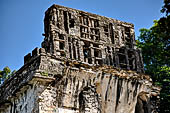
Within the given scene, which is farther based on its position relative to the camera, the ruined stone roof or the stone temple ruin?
the ruined stone roof

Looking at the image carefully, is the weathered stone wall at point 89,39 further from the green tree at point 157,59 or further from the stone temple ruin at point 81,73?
the green tree at point 157,59

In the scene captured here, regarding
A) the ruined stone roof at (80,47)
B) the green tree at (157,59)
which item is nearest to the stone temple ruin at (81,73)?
the ruined stone roof at (80,47)

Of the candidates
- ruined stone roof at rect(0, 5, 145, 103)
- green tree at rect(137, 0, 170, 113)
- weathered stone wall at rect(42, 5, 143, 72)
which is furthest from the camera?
green tree at rect(137, 0, 170, 113)

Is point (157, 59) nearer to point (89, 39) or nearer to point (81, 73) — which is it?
point (89, 39)

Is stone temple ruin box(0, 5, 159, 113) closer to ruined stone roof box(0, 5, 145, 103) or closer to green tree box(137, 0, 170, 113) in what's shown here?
ruined stone roof box(0, 5, 145, 103)

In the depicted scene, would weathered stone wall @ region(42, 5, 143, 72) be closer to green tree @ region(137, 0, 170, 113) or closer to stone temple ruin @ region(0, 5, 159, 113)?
stone temple ruin @ region(0, 5, 159, 113)

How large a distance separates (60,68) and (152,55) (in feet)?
33.6

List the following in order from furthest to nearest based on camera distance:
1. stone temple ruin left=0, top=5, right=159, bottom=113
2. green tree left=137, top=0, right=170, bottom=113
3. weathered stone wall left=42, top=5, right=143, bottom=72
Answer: green tree left=137, top=0, right=170, bottom=113 → weathered stone wall left=42, top=5, right=143, bottom=72 → stone temple ruin left=0, top=5, right=159, bottom=113

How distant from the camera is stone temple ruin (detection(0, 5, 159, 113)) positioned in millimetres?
11336

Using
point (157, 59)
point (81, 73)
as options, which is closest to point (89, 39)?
point (81, 73)

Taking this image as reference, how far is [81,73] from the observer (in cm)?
1206

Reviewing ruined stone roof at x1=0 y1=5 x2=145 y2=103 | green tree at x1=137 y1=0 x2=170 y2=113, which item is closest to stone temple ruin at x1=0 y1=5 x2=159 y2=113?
ruined stone roof at x1=0 y1=5 x2=145 y2=103

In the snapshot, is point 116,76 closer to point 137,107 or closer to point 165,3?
point 137,107

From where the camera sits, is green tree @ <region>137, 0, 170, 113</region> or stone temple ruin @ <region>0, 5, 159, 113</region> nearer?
stone temple ruin @ <region>0, 5, 159, 113</region>
